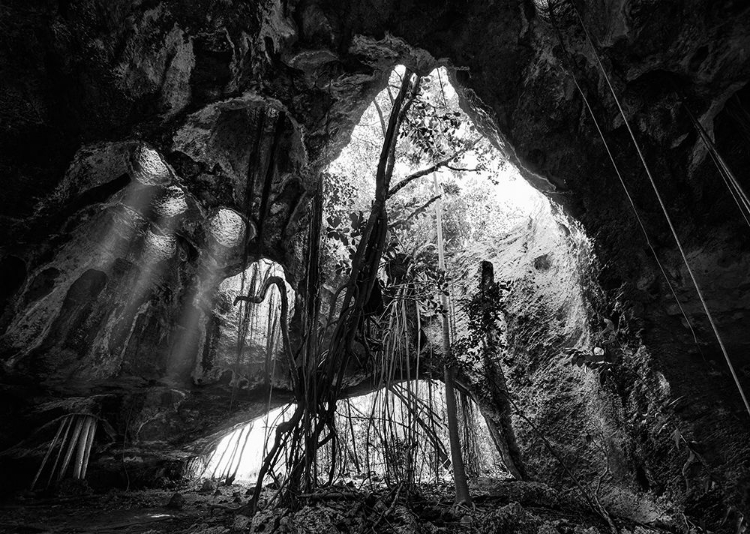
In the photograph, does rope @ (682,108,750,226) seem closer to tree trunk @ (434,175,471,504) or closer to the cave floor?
tree trunk @ (434,175,471,504)

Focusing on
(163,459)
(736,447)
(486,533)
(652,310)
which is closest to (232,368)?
(163,459)

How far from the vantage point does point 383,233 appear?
274 cm

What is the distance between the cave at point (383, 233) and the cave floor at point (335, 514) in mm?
30

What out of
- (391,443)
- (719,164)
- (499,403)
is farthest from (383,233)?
(499,403)

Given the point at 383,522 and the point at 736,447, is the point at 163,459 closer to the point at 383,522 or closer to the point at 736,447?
the point at 383,522

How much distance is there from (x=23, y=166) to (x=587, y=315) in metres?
5.15

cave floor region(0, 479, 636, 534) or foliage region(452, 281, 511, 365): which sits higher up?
foliage region(452, 281, 511, 365)

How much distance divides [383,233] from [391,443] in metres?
1.78

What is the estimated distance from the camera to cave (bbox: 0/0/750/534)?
266 centimetres

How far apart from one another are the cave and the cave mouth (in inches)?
9.0

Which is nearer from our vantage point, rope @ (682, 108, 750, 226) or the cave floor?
the cave floor

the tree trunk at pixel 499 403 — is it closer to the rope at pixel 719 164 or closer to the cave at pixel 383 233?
the cave at pixel 383 233

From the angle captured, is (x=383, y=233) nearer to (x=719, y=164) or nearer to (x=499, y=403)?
(x=719, y=164)

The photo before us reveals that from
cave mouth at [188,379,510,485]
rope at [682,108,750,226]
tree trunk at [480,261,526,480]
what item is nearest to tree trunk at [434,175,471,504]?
cave mouth at [188,379,510,485]
